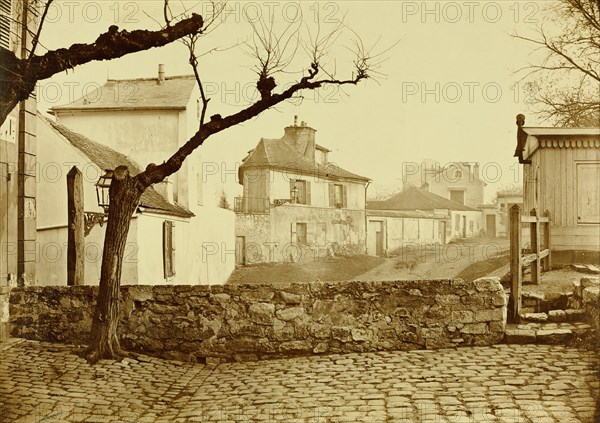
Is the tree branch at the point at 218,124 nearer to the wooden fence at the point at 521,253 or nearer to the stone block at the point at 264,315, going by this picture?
the stone block at the point at 264,315

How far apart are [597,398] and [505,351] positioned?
4.63ft

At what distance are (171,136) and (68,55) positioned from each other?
2172 mm

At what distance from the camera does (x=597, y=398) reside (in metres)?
3.85

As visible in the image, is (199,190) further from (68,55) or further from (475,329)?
(475,329)

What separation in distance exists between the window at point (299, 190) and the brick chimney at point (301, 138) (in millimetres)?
332

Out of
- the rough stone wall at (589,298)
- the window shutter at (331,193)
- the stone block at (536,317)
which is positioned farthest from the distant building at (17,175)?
the rough stone wall at (589,298)

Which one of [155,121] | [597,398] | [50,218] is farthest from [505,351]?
[50,218]

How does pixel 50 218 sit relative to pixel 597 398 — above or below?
above

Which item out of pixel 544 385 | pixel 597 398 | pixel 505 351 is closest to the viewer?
pixel 597 398

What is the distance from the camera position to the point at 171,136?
649 cm

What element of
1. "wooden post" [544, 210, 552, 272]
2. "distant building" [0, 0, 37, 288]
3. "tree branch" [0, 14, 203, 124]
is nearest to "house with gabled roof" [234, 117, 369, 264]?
"tree branch" [0, 14, 203, 124]

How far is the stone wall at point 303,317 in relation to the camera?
5570 millimetres

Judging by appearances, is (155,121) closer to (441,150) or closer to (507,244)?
(441,150)

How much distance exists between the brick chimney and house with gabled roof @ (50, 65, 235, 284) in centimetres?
77
